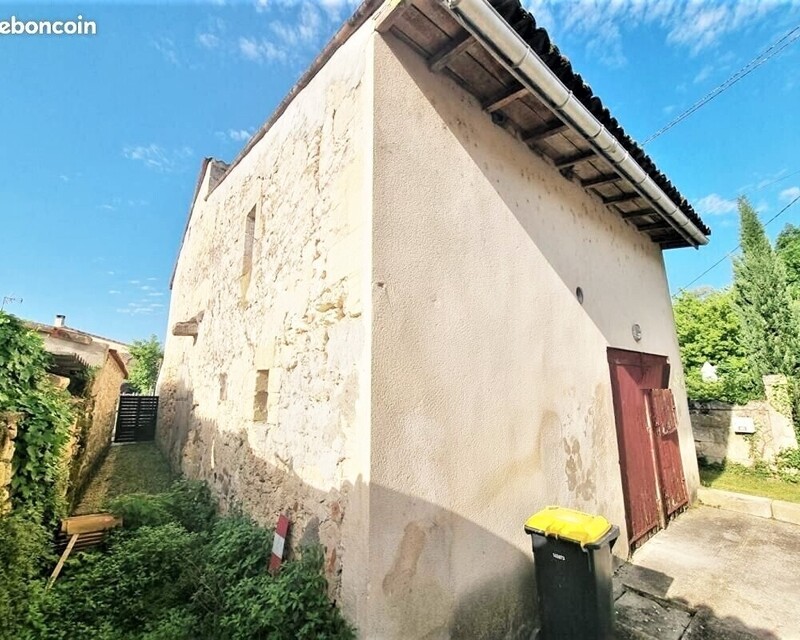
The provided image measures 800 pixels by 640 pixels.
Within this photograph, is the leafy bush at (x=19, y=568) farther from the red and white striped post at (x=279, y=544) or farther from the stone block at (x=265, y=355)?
the stone block at (x=265, y=355)

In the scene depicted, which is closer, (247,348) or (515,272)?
(515,272)

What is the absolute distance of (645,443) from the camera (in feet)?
17.5

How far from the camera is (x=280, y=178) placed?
180 inches

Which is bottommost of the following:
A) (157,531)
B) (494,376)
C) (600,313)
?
(157,531)

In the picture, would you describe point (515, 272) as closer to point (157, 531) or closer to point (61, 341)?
point (157, 531)

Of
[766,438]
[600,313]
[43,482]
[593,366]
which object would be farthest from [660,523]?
[43,482]

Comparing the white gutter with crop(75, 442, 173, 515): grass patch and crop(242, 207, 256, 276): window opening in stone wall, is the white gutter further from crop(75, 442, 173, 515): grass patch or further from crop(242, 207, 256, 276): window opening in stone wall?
crop(75, 442, 173, 515): grass patch

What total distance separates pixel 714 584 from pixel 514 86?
17.5 ft

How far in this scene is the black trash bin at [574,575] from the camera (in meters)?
2.52

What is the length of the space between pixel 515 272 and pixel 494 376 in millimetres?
1101

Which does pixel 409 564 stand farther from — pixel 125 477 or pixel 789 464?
pixel 789 464

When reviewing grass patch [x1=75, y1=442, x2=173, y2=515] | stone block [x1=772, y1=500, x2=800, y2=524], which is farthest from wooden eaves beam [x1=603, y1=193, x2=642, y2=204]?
grass patch [x1=75, y1=442, x2=173, y2=515]

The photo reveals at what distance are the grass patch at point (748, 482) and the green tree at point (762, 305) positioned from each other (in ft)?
7.57

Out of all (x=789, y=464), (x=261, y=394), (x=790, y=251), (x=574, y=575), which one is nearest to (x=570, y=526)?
(x=574, y=575)
